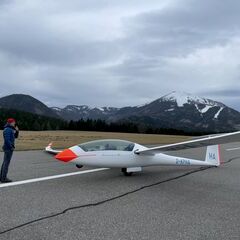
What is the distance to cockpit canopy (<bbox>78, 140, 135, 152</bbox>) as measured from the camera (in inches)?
523

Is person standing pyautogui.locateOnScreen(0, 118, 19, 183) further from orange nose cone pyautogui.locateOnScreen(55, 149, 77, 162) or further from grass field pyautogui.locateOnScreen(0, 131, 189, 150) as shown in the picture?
grass field pyautogui.locateOnScreen(0, 131, 189, 150)

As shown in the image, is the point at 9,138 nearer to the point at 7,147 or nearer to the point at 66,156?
the point at 7,147

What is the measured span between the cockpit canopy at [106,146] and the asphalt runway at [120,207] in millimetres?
1003

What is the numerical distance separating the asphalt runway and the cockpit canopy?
1.00m

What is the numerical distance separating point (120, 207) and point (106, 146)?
4.76m

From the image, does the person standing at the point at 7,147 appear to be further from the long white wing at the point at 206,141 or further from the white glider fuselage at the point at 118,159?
the long white wing at the point at 206,141

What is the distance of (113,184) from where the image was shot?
40.6 ft

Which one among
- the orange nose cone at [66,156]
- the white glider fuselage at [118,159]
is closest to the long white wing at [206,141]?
the white glider fuselage at [118,159]

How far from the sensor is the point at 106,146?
44.9 ft

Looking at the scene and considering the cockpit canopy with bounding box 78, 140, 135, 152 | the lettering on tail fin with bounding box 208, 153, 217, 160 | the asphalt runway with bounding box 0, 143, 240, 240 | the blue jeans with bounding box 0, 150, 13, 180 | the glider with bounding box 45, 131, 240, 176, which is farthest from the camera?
the lettering on tail fin with bounding box 208, 153, 217, 160

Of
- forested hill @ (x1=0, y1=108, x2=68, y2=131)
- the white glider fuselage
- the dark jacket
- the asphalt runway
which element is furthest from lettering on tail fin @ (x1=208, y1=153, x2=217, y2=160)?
forested hill @ (x1=0, y1=108, x2=68, y2=131)

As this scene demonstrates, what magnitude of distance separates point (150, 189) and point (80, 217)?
13.3ft

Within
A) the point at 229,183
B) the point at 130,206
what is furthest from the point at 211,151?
the point at 130,206

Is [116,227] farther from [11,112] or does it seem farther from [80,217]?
[11,112]
